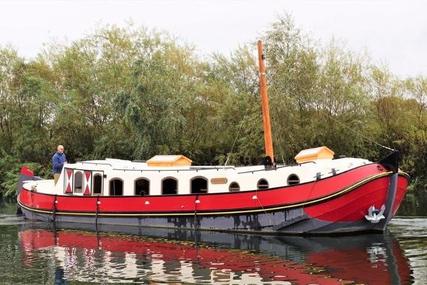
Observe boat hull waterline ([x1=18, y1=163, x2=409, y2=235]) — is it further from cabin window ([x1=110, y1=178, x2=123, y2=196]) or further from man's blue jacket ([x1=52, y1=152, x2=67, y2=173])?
man's blue jacket ([x1=52, y1=152, x2=67, y2=173])

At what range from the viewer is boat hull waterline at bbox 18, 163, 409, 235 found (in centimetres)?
2050

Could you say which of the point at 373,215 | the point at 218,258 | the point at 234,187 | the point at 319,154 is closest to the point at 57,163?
the point at 234,187

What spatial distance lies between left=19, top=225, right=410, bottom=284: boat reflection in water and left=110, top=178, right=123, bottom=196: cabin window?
2436 millimetres

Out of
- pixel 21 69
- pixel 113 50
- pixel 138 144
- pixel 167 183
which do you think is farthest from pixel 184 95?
pixel 167 183

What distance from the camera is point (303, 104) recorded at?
1667 inches

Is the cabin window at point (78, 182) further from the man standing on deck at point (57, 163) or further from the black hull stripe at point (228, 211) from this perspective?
the man standing on deck at point (57, 163)

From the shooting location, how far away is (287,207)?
21.2m

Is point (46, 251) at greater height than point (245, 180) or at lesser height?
lesser

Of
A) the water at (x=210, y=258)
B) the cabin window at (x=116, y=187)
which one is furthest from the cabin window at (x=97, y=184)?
the water at (x=210, y=258)

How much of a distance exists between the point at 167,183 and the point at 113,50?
2635cm

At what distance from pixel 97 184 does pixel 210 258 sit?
9.73m

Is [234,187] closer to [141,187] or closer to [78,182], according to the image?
[141,187]

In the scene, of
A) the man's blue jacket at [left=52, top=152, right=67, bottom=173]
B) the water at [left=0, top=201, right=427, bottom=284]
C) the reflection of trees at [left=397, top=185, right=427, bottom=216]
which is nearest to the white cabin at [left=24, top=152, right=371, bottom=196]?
the man's blue jacket at [left=52, top=152, right=67, bottom=173]

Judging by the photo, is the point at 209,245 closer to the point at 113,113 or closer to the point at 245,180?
the point at 245,180
